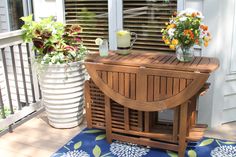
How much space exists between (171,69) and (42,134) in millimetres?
1495

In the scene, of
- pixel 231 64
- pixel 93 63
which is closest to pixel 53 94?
pixel 93 63

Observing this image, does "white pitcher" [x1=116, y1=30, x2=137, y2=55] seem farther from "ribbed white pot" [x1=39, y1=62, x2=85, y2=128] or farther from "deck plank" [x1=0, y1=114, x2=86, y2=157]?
"deck plank" [x1=0, y1=114, x2=86, y2=157]

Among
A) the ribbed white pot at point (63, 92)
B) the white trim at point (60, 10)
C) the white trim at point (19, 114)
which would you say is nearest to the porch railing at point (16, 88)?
the white trim at point (19, 114)

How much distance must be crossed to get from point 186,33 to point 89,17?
1340mm

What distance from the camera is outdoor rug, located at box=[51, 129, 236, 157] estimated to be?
2.58m

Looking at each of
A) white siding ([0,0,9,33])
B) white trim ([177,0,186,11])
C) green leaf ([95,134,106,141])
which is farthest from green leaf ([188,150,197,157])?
white siding ([0,0,9,33])

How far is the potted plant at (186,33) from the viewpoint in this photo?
2361 millimetres

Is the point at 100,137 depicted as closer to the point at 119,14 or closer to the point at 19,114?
the point at 19,114

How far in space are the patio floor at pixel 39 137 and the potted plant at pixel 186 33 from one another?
984mm

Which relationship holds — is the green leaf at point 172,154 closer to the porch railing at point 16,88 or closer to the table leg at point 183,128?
the table leg at point 183,128

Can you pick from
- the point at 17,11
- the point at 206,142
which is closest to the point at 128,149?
the point at 206,142

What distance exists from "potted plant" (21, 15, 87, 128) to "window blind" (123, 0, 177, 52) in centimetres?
56

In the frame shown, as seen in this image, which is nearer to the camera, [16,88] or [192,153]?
[192,153]

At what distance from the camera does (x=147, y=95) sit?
2451 mm
